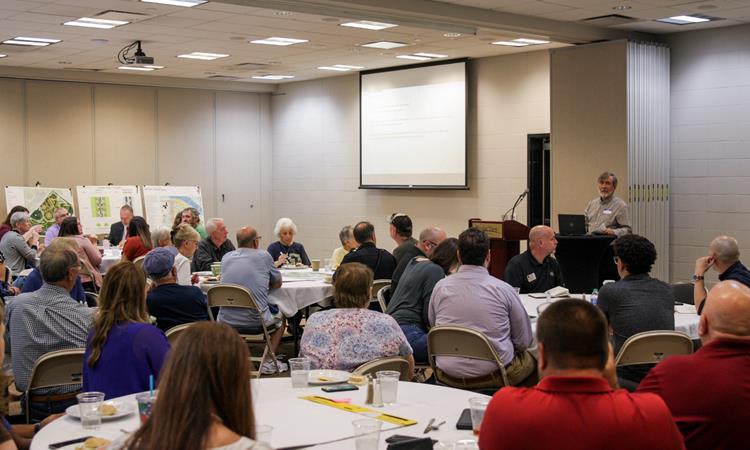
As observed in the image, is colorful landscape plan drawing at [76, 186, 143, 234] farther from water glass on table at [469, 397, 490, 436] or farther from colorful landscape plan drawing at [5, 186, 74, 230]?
water glass on table at [469, 397, 490, 436]

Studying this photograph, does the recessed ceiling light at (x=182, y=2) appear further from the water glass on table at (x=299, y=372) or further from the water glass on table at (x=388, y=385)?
the water glass on table at (x=388, y=385)

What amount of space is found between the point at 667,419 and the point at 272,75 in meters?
14.2

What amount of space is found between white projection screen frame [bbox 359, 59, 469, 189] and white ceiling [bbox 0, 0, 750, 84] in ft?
1.88

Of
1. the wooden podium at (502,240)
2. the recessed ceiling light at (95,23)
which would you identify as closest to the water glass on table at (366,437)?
the wooden podium at (502,240)

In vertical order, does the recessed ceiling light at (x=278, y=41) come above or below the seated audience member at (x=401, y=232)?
above

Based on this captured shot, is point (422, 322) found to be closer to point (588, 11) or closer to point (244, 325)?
point (244, 325)

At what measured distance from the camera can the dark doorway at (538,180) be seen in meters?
12.8

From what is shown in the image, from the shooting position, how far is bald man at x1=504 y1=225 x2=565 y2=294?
6.95m

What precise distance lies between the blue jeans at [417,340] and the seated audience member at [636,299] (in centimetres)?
132

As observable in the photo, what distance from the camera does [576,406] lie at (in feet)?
7.52

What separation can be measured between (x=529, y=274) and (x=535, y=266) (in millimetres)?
103

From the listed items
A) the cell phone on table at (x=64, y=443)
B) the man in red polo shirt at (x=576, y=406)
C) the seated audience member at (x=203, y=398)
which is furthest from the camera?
the cell phone on table at (x=64, y=443)

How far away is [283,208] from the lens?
57.3ft

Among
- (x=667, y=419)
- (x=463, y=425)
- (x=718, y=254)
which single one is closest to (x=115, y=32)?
(x=718, y=254)
